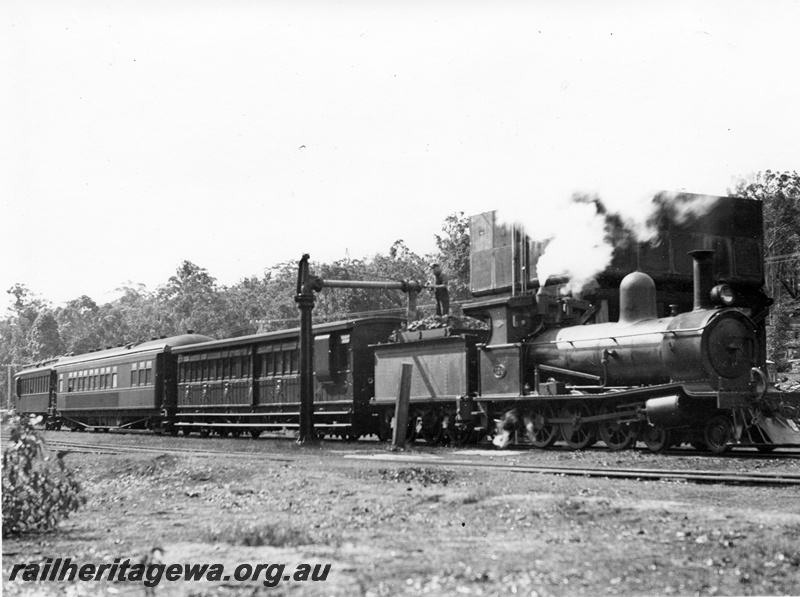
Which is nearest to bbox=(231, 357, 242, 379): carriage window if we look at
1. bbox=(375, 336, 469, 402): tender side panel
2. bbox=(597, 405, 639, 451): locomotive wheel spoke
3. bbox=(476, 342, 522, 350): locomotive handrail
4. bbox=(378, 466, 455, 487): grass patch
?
bbox=(375, 336, 469, 402): tender side panel

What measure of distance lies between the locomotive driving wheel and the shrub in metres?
9.67

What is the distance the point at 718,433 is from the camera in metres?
14.4

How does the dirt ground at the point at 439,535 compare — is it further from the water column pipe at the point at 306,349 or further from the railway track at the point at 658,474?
the water column pipe at the point at 306,349

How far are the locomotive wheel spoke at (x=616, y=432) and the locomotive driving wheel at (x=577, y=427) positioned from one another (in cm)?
24

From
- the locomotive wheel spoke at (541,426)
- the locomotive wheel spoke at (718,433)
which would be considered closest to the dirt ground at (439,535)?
the locomotive wheel spoke at (718,433)

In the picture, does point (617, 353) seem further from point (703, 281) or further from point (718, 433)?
point (718, 433)

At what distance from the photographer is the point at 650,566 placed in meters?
5.64

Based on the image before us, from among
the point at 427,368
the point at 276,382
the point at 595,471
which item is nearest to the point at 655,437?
the point at 595,471

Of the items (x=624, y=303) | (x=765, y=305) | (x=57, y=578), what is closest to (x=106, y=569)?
(x=57, y=578)

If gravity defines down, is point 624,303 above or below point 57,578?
above

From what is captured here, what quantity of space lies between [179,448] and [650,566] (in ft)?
54.2

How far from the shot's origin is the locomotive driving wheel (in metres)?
15.8

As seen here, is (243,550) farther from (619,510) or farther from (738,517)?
(738,517)

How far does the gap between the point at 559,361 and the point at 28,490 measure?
34.9 feet
